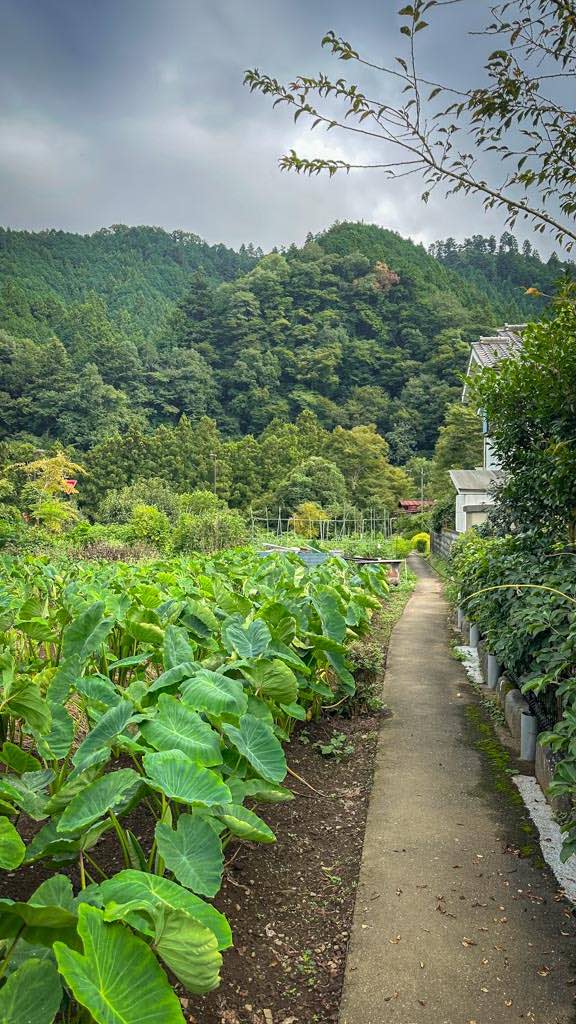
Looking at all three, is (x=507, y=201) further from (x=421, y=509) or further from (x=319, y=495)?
(x=421, y=509)

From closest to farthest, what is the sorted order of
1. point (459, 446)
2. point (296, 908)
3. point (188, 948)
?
point (188, 948)
point (296, 908)
point (459, 446)

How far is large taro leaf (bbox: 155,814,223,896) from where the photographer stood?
4.44ft

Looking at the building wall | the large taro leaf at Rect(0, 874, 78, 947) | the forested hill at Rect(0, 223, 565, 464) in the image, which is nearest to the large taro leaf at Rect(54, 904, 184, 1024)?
the large taro leaf at Rect(0, 874, 78, 947)

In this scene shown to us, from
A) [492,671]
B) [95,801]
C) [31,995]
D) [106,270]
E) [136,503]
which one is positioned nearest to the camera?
[31,995]

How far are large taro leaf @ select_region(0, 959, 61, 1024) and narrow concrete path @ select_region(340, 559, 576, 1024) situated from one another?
2.79ft

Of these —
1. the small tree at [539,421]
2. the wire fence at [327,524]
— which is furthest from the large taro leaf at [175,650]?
the wire fence at [327,524]

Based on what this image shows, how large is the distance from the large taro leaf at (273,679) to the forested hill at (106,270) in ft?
141

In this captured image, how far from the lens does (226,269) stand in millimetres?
63656

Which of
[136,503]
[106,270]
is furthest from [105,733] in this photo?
[106,270]

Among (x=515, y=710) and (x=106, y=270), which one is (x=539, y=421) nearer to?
(x=515, y=710)

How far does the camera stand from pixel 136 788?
162 cm

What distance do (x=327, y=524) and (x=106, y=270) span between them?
119 feet

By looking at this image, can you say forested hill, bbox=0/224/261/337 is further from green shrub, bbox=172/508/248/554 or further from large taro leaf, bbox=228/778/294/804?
large taro leaf, bbox=228/778/294/804

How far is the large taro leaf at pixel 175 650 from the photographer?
87.8 inches
